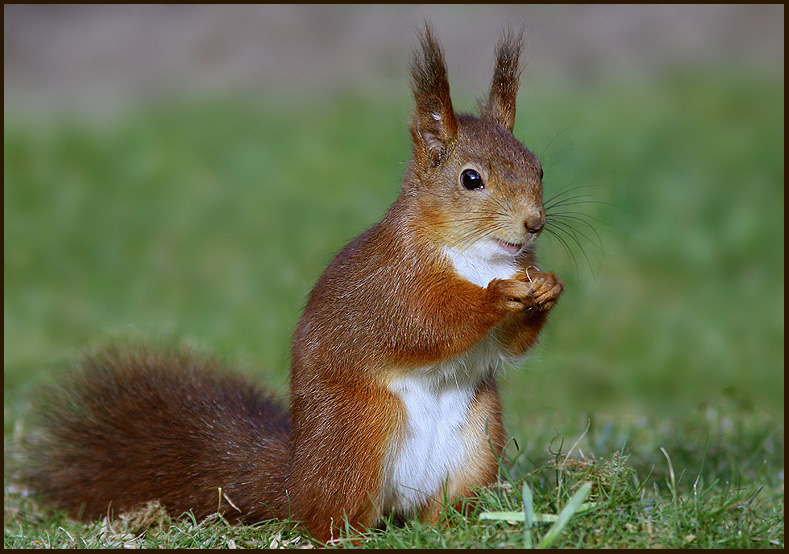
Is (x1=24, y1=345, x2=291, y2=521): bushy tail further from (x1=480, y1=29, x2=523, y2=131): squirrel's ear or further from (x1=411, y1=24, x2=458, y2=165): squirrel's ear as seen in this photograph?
(x1=480, y1=29, x2=523, y2=131): squirrel's ear

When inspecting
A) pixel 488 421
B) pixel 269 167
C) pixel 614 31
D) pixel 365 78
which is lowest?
pixel 488 421

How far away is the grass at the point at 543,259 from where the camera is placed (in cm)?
359

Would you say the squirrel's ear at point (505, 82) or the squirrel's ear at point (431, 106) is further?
the squirrel's ear at point (505, 82)

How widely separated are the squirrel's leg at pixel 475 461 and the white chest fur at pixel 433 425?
13mm

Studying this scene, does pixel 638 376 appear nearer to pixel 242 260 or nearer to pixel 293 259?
pixel 293 259

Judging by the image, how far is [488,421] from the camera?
9.84 ft

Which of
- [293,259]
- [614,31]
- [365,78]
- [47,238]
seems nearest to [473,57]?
[365,78]

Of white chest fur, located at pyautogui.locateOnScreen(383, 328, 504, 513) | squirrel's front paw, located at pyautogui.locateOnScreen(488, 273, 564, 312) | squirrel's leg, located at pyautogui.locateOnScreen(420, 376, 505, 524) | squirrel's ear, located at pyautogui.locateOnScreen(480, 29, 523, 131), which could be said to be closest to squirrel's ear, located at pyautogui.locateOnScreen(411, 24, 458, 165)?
squirrel's ear, located at pyautogui.locateOnScreen(480, 29, 523, 131)

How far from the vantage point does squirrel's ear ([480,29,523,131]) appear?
3.09 metres

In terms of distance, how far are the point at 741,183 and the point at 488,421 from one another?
17.3 feet

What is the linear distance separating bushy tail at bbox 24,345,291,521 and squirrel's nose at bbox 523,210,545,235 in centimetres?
108

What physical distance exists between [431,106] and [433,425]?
95 centimetres

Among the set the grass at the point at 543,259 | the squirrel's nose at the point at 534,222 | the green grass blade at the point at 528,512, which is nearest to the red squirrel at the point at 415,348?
the squirrel's nose at the point at 534,222

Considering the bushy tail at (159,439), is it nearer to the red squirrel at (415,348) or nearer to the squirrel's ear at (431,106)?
the red squirrel at (415,348)
